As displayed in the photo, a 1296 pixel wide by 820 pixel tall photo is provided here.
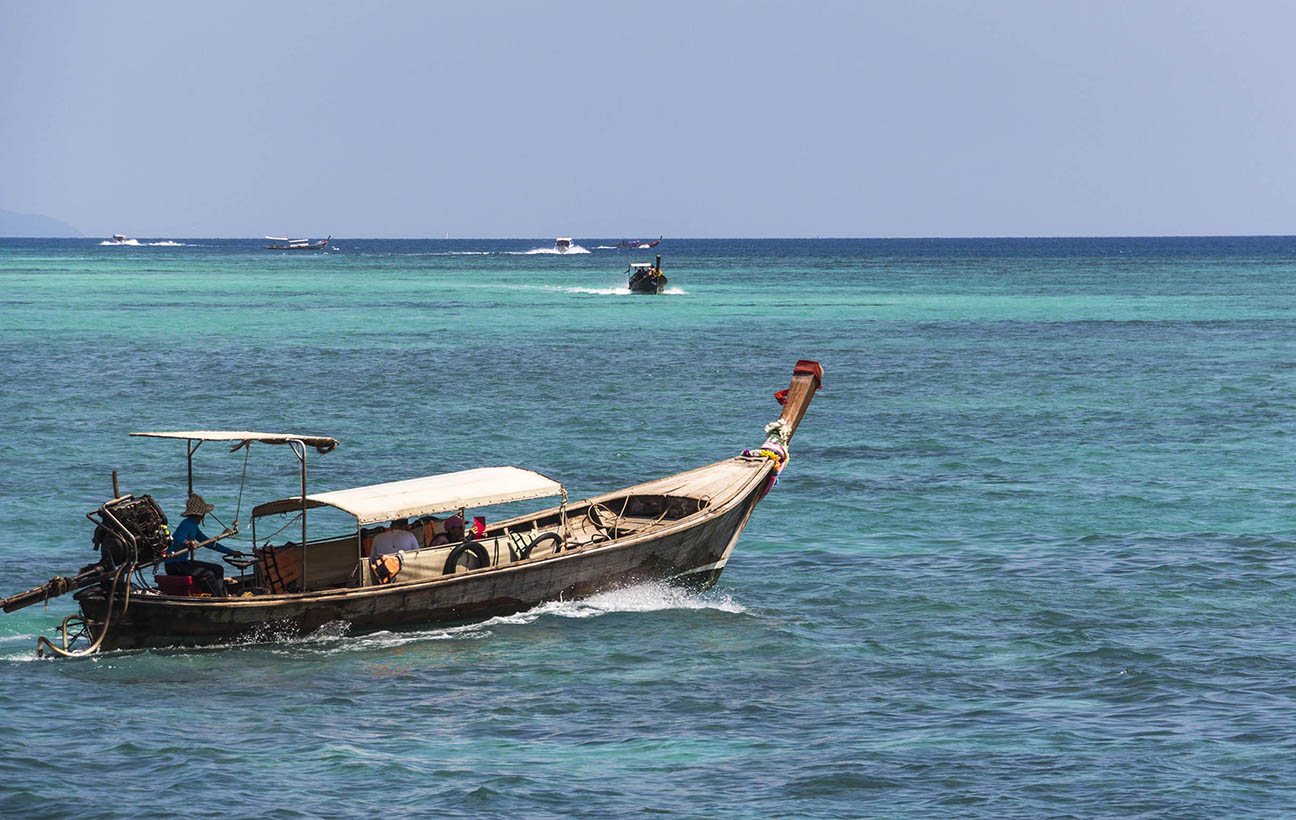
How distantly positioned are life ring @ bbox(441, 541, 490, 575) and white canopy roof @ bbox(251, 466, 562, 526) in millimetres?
665

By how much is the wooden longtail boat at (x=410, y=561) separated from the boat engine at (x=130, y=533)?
18 mm

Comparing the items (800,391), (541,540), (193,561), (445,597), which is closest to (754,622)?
(541,540)

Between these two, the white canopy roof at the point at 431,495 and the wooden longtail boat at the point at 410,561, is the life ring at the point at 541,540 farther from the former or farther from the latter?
the white canopy roof at the point at 431,495

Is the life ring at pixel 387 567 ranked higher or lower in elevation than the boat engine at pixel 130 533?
lower

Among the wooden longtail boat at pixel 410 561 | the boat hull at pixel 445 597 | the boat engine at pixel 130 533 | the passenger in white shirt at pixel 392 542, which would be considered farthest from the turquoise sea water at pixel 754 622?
the boat engine at pixel 130 533

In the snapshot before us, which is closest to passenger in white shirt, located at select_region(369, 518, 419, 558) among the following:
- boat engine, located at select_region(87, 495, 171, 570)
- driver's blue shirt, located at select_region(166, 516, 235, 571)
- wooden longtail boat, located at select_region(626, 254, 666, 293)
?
driver's blue shirt, located at select_region(166, 516, 235, 571)

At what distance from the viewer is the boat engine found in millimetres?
17828

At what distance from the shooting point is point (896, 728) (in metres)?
15.8

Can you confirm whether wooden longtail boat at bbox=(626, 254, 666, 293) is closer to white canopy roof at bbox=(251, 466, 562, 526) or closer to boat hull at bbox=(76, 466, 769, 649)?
boat hull at bbox=(76, 466, 769, 649)

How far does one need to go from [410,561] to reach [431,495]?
0.92 metres

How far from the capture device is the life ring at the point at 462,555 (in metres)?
19.5

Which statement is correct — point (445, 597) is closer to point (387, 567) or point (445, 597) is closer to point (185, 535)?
point (387, 567)

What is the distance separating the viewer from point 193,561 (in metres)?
18.6

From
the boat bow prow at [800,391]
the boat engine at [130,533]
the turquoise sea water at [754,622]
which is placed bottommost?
the turquoise sea water at [754,622]
